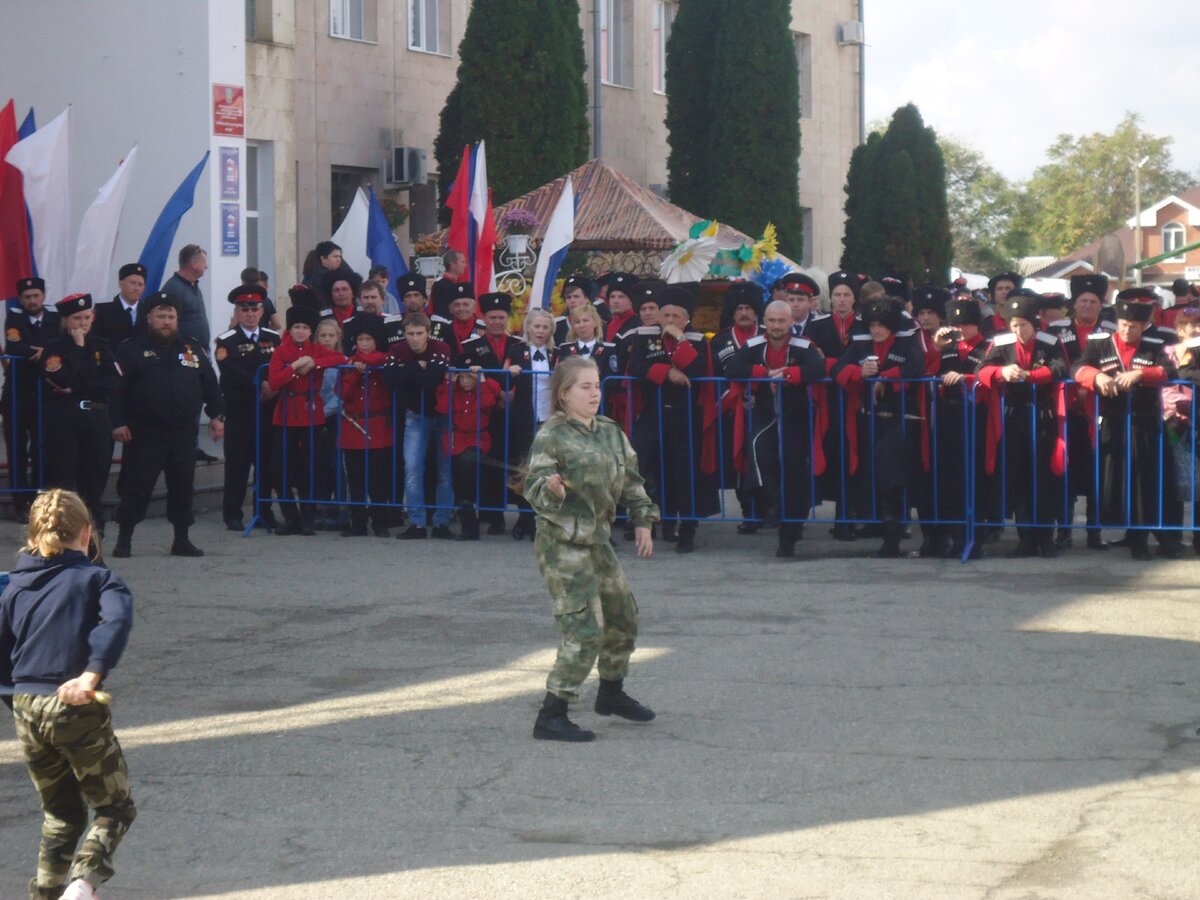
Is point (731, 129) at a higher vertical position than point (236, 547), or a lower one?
A: higher

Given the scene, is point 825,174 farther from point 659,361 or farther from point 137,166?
point 659,361

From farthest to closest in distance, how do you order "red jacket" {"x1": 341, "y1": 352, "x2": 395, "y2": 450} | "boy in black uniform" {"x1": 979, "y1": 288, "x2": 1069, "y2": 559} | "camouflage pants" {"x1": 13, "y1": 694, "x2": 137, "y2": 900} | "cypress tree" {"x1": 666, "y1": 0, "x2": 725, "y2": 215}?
"cypress tree" {"x1": 666, "y1": 0, "x2": 725, "y2": 215}, "red jacket" {"x1": 341, "y1": 352, "x2": 395, "y2": 450}, "boy in black uniform" {"x1": 979, "y1": 288, "x2": 1069, "y2": 559}, "camouflage pants" {"x1": 13, "y1": 694, "x2": 137, "y2": 900}

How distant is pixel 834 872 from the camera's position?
5.29m

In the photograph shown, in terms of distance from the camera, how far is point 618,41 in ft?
97.2

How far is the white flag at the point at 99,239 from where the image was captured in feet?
46.4

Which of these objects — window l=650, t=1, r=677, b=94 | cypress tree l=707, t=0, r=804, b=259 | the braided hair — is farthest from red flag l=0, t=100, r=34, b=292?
window l=650, t=1, r=677, b=94

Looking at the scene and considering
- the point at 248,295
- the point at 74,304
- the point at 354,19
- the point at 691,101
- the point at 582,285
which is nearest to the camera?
the point at 74,304

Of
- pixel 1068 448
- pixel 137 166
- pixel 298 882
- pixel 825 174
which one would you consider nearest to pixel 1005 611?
pixel 1068 448

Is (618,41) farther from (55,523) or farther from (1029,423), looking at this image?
(55,523)

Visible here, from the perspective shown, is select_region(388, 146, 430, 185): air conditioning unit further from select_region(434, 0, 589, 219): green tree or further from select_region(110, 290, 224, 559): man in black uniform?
select_region(110, 290, 224, 559): man in black uniform

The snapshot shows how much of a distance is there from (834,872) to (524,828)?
1.07m

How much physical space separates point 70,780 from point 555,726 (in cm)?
241

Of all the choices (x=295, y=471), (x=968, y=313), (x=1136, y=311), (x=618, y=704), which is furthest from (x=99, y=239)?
(x=618, y=704)

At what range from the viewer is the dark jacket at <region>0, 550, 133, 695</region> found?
4902mm
